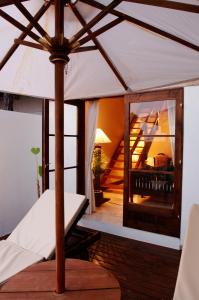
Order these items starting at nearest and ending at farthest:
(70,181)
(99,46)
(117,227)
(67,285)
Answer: (67,285), (99,46), (117,227), (70,181)

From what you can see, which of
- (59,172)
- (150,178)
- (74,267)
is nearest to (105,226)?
(150,178)

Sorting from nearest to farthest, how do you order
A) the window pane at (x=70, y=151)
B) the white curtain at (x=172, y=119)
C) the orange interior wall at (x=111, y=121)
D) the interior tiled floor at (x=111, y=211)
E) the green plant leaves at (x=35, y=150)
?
1. the white curtain at (x=172, y=119)
2. the green plant leaves at (x=35, y=150)
3. the interior tiled floor at (x=111, y=211)
4. the window pane at (x=70, y=151)
5. the orange interior wall at (x=111, y=121)

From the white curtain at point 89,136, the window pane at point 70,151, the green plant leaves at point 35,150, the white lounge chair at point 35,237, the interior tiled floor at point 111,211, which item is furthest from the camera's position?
the white curtain at point 89,136

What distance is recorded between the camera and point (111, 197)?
5773 mm

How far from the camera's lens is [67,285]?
49.9 inches

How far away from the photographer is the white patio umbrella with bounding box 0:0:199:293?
117cm

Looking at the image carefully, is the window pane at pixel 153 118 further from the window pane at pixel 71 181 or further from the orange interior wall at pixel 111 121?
the orange interior wall at pixel 111 121

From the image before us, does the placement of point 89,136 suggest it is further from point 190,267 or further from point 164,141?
point 190,267

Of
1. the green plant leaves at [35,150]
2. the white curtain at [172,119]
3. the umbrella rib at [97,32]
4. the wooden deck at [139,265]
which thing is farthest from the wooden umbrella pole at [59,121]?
the green plant leaves at [35,150]

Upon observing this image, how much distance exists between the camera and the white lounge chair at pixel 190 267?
4.25 ft

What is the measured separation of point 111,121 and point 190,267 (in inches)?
235

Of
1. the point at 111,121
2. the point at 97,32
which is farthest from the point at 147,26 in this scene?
the point at 111,121

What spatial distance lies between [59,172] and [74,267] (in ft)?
2.16

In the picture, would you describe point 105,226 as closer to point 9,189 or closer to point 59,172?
point 9,189
